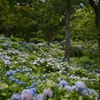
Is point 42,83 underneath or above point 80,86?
underneath

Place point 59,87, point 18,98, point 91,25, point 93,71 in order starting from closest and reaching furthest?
point 18,98 < point 59,87 < point 93,71 < point 91,25

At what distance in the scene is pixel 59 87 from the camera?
3.29 m

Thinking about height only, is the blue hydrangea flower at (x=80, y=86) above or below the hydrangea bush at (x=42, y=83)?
above

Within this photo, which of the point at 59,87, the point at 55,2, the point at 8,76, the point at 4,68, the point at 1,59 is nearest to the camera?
the point at 59,87

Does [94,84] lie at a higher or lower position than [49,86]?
lower

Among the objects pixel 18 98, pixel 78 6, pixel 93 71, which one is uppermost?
pixel 78 6

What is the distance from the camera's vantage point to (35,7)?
18.2 m

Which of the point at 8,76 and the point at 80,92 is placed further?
the point at 8,76

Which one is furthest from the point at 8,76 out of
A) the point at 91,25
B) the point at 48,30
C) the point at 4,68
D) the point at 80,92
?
the point at 48,30

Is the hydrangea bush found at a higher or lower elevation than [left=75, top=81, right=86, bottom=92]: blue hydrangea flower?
lower

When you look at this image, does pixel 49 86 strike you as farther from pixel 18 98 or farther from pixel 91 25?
pixel 91 25

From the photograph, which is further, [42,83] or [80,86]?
[42,83]

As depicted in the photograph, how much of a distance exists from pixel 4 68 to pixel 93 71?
127 inches

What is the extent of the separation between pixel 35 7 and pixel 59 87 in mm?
15379
